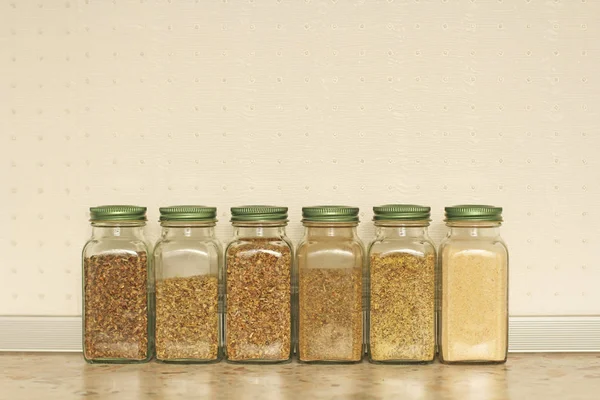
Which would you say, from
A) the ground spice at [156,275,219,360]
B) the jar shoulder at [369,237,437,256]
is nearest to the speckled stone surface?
the ground spice at [156,275,219,360]

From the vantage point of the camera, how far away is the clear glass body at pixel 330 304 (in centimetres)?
130

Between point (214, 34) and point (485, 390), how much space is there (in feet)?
2.68

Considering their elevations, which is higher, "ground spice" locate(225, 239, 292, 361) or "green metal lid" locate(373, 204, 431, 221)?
"green metal lid" locate(373, 204, 431, 221)

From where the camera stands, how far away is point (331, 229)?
4.44 ft

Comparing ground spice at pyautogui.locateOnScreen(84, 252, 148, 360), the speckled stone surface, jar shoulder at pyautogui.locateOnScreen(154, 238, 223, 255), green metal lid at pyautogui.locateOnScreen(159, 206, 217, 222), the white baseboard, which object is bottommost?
the speckled stone surface

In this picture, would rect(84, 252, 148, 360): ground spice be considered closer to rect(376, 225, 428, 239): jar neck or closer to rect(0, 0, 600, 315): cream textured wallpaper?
rect(0, 0, 600, 315): cream textured wallpaper

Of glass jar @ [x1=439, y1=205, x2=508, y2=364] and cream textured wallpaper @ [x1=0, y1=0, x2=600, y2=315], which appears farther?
cream textured wallpaper @ [x1=0, y1=0, x2=600, y2=315]

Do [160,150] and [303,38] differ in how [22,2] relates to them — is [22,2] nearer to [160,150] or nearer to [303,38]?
[160,150]

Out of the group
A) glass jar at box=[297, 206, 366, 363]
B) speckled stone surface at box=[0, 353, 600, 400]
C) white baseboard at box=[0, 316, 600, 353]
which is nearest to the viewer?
speckled stone surface at box=[0, 353, 600, 400]

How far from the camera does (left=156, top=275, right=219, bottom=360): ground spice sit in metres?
1.31

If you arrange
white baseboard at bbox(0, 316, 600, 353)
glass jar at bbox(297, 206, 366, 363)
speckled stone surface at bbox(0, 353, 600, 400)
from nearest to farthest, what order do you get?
speckled stone surface at bbox(0, 353, 600, 400) → glass jar at bbox(297, 206, 366, 363) → white baseboard at bbox(0, 316, 600, 353)

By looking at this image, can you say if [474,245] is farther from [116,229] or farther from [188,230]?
[116,229]

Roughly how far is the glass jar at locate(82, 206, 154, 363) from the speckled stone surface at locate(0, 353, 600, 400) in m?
0.03

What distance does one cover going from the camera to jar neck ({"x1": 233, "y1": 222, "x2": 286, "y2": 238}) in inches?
52.6
